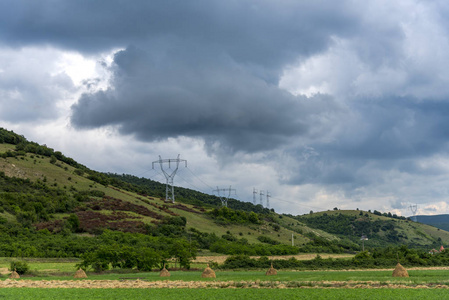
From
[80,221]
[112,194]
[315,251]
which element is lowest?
[315,251]

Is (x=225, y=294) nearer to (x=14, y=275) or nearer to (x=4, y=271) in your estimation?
(x=14, y=275)

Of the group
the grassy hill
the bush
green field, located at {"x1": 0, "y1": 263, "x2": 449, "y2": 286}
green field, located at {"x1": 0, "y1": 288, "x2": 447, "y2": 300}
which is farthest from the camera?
the grassy hill

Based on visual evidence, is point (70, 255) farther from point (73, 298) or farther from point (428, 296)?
point (428, 296)

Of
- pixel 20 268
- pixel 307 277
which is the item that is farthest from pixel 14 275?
pixel 307 277

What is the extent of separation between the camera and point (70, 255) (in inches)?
Result: 4338

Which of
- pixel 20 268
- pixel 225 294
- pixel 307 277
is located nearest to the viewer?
pixel 225 294

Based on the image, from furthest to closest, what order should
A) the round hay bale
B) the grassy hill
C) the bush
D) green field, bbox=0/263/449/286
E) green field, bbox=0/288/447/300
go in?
the grassy hill
the bush
the round hay bale
green field, bbox=0/263/449/286
green field, bbox=0/288/447/300

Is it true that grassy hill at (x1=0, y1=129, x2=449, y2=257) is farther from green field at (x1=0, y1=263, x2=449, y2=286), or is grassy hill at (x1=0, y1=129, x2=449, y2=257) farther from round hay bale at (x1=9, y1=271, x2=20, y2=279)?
round hay bale at (x1=9, y1=271, x2=20, y2=279)

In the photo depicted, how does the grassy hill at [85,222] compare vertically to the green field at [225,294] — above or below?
above

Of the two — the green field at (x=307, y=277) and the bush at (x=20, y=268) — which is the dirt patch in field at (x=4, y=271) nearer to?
the bush at (x=20, y=268)

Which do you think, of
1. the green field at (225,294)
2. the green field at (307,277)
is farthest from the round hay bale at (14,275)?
the green field at (225,294)

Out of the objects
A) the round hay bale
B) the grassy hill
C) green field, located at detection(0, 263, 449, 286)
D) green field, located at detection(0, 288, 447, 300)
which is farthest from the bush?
the grassy hill

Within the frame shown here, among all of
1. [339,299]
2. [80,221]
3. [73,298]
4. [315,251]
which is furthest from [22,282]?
[315,251]

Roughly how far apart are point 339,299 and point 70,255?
84.6 meters
